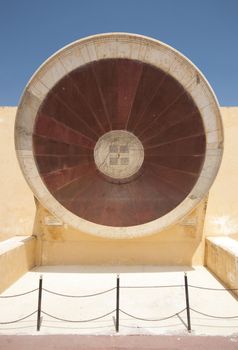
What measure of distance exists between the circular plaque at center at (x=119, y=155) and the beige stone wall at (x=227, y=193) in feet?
9.00

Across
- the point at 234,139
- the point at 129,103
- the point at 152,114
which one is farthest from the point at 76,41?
the point at 234,139

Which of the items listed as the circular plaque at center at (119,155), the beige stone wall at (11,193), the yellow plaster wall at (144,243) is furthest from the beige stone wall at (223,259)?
the beige stone wall at (11,193)

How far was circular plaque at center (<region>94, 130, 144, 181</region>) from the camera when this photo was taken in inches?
271

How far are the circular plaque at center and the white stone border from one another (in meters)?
1.31

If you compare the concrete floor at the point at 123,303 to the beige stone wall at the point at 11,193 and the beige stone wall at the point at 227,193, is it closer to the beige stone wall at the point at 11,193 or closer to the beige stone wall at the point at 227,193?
the beige stone wall at the point at 227,193

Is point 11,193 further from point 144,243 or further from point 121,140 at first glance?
point 144,243

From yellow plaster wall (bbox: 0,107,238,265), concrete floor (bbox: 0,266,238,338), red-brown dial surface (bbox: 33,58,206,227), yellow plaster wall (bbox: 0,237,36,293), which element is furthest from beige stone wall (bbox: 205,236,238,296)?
yellow plaster wall (bbox: 0,237,36,293)

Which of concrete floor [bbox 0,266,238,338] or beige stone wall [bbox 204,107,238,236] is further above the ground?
beige stone wall [bbox 204,107,238,236]

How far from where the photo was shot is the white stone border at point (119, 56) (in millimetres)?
6348

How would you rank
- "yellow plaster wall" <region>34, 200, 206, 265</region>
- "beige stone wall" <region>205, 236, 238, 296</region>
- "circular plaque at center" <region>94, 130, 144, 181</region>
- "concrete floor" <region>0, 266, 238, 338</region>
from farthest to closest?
"yellow plaster wall" <region>34, 200, 206, 265</region> < "circular plaque at center" <region>94, 130, 144, 181</region> < "beige stone wall" <region>205, 236, 238, 296</region> < "concrete floor" <region>0, 266, 238, 338</region>

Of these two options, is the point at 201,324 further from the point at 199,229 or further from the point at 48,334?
the point at 199,229

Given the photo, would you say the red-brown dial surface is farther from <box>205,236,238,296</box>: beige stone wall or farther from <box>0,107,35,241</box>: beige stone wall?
<box>0,107,35,241</box>: beige stone wall

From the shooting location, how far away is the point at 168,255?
7195 mm

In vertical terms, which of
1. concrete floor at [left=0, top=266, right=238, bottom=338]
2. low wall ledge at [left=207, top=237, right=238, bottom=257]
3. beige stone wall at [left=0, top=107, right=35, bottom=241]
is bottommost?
concrete floor at [left=0, top=266, right=238, bottom=338]
